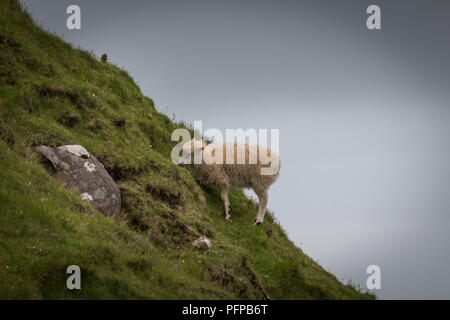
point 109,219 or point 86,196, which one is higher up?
point 86,196

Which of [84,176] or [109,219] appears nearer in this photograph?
[109,219]

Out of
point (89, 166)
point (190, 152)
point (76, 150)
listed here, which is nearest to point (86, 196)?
point (89, 166)

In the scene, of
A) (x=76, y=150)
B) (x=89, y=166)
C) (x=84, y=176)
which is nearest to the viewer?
(x=84, y=176)

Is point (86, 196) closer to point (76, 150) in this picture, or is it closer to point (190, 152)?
point (76, 150)

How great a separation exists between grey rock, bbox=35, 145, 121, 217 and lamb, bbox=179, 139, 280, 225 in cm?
482

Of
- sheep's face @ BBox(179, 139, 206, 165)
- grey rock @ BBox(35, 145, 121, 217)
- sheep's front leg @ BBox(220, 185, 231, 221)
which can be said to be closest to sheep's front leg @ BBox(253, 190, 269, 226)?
sheep's front leg @ BBox(220, 185, 231, 221)

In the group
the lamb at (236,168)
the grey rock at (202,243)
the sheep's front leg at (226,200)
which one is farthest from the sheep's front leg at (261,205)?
the grey rock at (202,243)

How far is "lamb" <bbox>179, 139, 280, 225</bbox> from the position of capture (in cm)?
1700

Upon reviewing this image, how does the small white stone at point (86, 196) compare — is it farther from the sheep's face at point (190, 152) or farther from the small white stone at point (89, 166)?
the sheep's face at point (190, 152)

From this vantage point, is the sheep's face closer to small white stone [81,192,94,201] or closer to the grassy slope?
the grassy slope

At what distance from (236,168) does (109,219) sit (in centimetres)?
623

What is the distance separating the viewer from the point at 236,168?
55.8ft

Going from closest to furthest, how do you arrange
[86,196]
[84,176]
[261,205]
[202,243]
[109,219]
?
[109,219] → [86,196] → [84,176] → [202,243] → [261,205]
